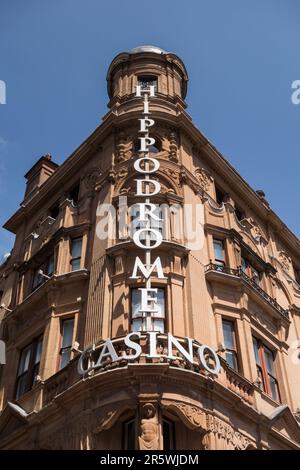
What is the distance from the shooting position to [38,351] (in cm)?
2645

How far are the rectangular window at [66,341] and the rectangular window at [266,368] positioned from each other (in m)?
7.56

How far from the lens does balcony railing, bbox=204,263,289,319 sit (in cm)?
2719

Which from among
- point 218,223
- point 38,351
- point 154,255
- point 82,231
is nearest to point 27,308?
point 38,351

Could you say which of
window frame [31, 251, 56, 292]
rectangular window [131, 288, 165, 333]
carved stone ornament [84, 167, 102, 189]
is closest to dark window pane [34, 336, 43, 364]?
window frame [31, 251, 56, 292]

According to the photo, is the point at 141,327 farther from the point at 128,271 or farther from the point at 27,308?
the point at 27,308

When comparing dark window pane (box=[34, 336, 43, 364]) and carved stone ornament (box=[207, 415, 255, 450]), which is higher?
dark window pane (box=[34, 336, 43, 364])

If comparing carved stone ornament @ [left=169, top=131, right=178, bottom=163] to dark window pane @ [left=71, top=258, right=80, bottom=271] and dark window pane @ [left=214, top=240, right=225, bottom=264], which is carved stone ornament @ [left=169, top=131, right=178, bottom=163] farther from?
dark window pane @ [left=71, top=258, right=80, bottom=271]

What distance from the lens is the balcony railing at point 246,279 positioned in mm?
27188

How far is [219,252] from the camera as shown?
29.1 metres

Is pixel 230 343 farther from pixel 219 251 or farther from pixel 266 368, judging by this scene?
pixel 219 251

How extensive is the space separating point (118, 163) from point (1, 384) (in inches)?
442

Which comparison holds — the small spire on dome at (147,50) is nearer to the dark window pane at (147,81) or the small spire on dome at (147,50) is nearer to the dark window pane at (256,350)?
the dark window pane at (147,81)

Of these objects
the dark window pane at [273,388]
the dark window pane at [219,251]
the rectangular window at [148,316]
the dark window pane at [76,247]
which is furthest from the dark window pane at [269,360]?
the dark window pane at [76,247]

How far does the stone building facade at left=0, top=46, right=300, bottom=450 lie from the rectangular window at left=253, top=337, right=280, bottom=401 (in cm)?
11
